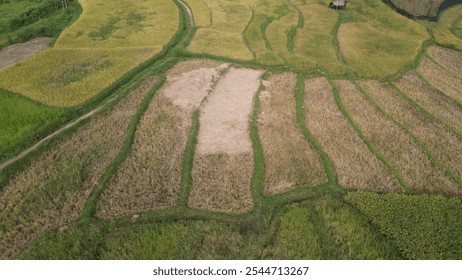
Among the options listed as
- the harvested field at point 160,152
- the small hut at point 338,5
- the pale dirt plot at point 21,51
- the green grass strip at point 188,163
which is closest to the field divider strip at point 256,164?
the green grass strip at point 188,163

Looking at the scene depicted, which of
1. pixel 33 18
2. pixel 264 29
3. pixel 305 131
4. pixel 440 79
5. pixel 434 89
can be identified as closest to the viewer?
pixel 305 131

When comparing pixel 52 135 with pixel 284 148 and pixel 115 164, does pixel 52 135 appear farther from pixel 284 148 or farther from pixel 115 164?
pixel 284 148

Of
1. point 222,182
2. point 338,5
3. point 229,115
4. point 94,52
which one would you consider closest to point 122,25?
point 94,52

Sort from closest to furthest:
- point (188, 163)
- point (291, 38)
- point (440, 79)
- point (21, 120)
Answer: point (188, 163)
point (21, 120)
point (440, 79)
point (291, 38)

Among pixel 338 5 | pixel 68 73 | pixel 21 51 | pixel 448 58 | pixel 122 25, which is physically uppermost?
pixel 338 5

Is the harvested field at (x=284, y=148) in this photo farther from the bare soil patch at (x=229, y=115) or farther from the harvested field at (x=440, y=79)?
the harvested field at (x=440, y=79)

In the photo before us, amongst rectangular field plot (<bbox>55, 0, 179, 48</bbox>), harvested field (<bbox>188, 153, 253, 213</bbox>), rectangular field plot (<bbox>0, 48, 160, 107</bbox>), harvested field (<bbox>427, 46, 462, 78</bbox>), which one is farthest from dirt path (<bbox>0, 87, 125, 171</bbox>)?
harvested field (<bbox>427, 46, 462, 78</bbox>)

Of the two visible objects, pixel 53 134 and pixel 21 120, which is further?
pixel 21 120
